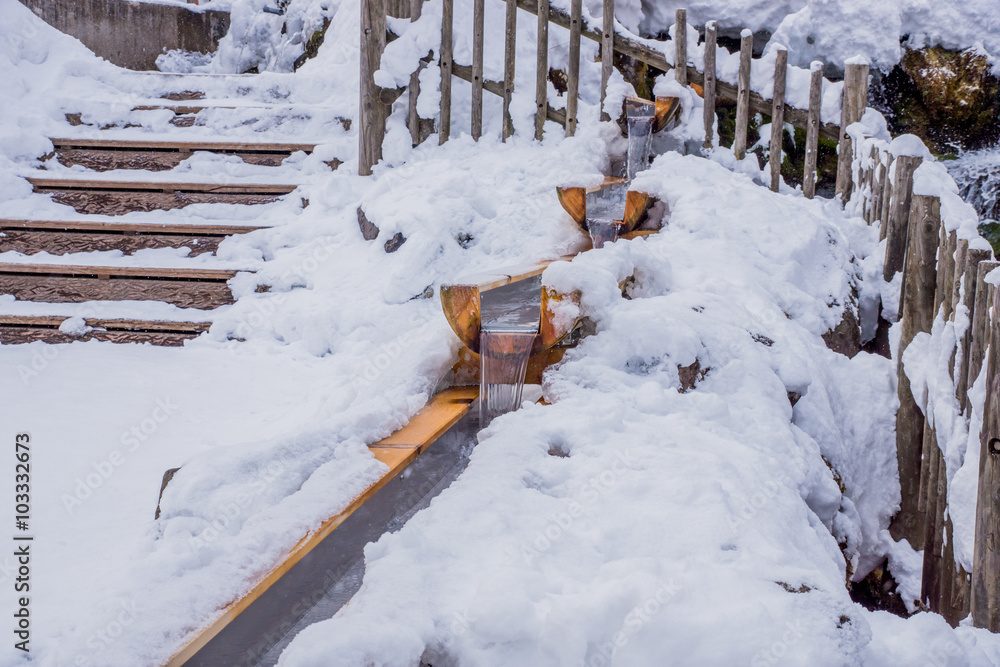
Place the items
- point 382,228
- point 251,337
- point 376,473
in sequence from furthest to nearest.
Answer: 1. point 382,228
2. point 251,337
3. point 376,473

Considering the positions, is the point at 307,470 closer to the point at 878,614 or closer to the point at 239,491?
the point at 239,491

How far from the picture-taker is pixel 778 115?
19.0 ft

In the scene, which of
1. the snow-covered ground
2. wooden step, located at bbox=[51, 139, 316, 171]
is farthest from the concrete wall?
wooden step, located at bbox=[51, 139, 316, 171]

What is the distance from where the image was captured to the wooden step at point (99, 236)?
5254 mm

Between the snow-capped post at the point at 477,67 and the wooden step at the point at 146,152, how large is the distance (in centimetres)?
155

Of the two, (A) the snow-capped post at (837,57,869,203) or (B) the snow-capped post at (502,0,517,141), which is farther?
(B) the snow-capped post at (502,0,517,141)

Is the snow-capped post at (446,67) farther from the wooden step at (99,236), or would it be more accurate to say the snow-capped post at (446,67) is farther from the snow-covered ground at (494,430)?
the wooden step at (99,236)

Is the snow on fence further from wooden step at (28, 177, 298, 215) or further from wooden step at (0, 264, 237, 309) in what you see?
wooden step at (28, 177, 298, 215)

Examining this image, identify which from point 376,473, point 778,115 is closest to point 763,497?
point 376,473

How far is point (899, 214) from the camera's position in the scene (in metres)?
4.12

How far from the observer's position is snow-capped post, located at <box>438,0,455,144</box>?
6.11 m

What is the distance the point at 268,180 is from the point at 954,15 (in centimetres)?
760

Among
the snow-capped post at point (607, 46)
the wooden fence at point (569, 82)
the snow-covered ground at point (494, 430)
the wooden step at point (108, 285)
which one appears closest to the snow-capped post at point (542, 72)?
the wooden fence at point (569, 82)

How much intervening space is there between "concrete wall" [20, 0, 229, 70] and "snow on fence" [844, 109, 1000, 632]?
867 cm
